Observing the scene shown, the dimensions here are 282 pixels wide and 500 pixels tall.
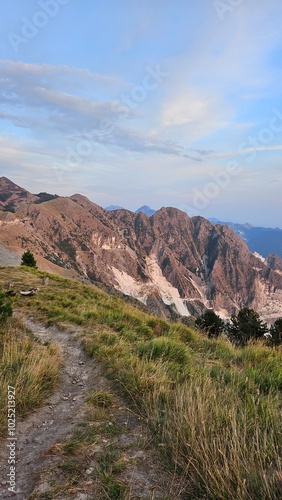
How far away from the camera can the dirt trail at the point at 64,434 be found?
3205mm

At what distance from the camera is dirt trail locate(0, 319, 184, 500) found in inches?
126

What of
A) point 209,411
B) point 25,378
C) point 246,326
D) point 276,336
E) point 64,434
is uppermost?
point 209,411

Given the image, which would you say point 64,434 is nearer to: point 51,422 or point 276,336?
point 51,422

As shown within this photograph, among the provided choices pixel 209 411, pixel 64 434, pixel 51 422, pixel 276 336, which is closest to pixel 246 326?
pixel 276 336

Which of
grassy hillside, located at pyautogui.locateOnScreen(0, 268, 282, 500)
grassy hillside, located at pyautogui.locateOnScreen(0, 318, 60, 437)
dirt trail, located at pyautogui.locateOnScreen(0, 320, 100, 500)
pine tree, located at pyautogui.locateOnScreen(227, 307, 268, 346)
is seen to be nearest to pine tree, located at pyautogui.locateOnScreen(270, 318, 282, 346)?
pine tree, located at pyautogui.locateOnScreen(227, 307, 268, 346)

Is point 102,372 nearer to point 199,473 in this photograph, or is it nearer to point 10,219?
point 199,473

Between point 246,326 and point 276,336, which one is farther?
point 246,326

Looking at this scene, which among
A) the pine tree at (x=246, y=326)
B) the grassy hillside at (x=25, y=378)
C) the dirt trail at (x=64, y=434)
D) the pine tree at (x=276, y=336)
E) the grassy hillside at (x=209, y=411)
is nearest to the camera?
the grassy hillside at (x=209, y=411)

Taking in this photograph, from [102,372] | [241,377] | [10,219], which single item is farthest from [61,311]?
[10,219]

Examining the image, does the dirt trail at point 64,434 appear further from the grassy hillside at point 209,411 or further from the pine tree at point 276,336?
the pine tree at point 276,336

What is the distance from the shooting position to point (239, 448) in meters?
2.99

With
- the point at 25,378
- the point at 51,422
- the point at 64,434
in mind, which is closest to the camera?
the point at 64,434

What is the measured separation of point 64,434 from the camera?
4.23 meters

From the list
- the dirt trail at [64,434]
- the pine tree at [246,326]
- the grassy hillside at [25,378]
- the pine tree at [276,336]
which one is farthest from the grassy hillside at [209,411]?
the pine tree at [246,326]
